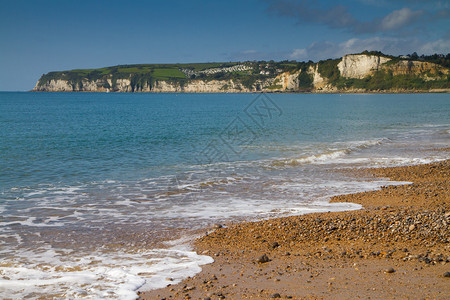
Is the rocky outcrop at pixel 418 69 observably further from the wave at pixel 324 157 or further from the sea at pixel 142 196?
the wave at pixel 324 157

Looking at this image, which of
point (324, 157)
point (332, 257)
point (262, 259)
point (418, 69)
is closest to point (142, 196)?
point (262, 259)

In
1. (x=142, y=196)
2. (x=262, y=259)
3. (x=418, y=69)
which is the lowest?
(x=142, y=196)

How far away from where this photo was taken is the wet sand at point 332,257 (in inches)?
246

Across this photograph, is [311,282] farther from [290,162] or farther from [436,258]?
[290,162]

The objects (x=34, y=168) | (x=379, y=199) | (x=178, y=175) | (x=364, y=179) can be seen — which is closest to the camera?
(x=379, y=199)

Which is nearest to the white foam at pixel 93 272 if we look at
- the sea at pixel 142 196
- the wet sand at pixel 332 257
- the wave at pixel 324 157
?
the sea at pixel 142 196

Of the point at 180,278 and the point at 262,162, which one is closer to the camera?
the point at 180,278

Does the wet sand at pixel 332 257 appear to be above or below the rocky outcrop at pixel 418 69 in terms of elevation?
below

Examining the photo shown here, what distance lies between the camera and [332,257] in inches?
302

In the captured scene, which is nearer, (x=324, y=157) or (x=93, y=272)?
(x=93, y=272)

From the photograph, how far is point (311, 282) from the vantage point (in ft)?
21.5

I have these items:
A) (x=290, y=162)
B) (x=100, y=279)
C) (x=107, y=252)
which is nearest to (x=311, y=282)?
(x=100, y=279)

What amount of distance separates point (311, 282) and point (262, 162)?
14594mm

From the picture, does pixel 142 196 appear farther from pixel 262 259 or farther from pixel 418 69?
pixel 418 69
